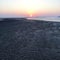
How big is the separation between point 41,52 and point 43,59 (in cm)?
151

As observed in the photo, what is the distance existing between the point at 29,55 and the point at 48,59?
56.0 inches

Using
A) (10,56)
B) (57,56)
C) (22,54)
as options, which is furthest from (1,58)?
(57,56)

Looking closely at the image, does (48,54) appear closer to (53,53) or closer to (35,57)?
(53,53)

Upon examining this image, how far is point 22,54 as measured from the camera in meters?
9.92

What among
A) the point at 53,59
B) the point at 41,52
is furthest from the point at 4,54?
the point at 53,59

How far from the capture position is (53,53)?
10.2 metres

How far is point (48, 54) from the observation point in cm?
991

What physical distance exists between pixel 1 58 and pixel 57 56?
3.61 m

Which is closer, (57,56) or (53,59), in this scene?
(53,59)

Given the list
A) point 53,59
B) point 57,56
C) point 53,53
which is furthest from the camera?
point 53,53

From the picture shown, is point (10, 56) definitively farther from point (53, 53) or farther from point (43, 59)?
point (53, 53)

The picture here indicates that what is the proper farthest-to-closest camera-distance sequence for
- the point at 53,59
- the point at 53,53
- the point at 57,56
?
the point at 53,53 < the point at 57,56 < the point at 53,59

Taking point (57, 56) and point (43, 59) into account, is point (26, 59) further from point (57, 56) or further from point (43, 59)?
point (57, 56)

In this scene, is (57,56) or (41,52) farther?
(41,52)
